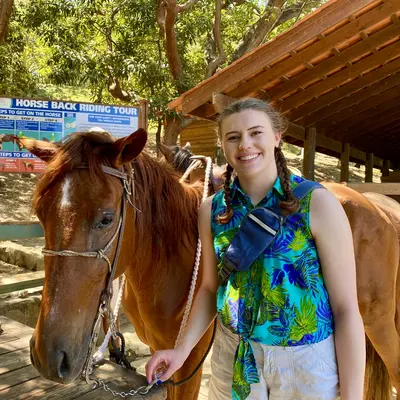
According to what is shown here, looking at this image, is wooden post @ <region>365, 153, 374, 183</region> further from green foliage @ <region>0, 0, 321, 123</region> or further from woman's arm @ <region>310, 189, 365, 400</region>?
woman's arm @ <region>310, 189, 365, 400</region>

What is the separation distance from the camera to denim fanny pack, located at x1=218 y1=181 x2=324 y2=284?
1377 mm

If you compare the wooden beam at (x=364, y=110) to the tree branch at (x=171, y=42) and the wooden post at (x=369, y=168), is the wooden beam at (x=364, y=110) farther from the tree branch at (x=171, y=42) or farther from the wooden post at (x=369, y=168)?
the tree branch at (x=171, y=42)

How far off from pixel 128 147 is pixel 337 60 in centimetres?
382

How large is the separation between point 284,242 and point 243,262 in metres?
0.17

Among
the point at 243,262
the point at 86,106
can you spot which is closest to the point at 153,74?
the point at 86,106

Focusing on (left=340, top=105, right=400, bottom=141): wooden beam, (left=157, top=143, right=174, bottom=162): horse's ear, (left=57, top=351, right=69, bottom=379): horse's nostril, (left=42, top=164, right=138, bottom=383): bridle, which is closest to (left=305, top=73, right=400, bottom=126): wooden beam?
(left=340, top=105, right=400, bottom=141): wooden beam

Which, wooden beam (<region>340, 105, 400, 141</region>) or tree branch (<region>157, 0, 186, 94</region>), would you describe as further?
tree branch (<region>157, 0, 186, 94</region>)

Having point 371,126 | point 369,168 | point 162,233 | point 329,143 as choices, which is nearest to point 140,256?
point 162,233

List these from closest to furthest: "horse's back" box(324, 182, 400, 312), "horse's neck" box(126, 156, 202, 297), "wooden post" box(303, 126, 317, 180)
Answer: "horse's neck" box(126, 156, 202, 297) < "horse's back" box(324, 182, 400, 312) < "wooden post" box(303, 126, 317, 180)

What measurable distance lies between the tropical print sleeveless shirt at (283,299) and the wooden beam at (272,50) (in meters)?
3.20

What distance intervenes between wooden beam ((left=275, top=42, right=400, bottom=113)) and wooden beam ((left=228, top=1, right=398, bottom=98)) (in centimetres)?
73

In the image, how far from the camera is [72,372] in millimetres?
1459

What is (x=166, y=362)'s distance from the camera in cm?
157

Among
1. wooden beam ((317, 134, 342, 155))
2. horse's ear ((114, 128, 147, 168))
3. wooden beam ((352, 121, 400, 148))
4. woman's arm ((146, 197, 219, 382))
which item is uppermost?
wooden beam ((352, 121, 400, 148))
